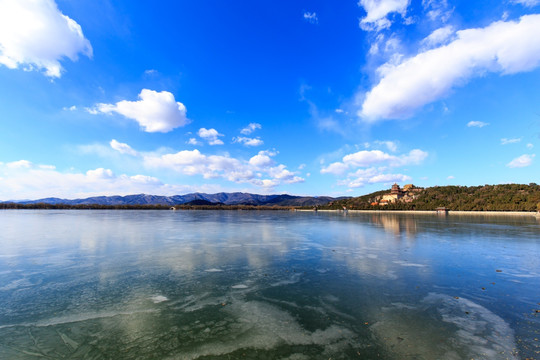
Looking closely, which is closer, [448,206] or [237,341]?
[237,341]

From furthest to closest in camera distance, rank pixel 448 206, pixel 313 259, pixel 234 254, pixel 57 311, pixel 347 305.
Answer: pixel 448 206
pixel 234 254
pixel 313 259
pixel 347 305
pixel 57 311

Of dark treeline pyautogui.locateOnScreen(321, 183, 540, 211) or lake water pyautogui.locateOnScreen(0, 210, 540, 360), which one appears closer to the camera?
lake water pyautogui.locateOnScreen(0, 210, 540, 360)

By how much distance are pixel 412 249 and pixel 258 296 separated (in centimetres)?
1753

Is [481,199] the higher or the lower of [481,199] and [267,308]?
the higher

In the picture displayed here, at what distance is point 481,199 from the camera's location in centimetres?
14575

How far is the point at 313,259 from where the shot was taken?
17.7 metres

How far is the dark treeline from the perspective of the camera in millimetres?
123694

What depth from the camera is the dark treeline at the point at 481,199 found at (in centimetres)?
12369

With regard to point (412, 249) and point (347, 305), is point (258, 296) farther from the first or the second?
point (412, 249)

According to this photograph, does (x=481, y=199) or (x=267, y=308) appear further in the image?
(x=481, y=199)

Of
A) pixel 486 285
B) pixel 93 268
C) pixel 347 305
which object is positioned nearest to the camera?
pixel 347 305

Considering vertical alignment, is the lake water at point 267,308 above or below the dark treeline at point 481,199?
below

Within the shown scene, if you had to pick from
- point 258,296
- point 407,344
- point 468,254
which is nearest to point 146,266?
point 258,296

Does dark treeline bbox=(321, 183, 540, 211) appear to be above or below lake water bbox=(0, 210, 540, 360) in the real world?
above
